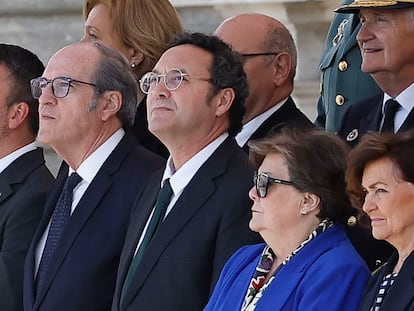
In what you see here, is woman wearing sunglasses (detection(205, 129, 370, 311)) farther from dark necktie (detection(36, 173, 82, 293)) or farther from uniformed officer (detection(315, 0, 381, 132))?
uniformed officer (detection(315, 0, 381, 132))

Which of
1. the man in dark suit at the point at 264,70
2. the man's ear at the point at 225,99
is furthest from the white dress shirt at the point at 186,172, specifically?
the man in dark suit at the point at 264,70

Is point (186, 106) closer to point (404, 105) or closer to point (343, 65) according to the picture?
point (404, 105)

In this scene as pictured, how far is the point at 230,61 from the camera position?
494cm

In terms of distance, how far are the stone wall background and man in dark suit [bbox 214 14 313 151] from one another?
1869 millimetres

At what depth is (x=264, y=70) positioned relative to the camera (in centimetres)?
548

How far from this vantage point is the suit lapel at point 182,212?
4652 mm

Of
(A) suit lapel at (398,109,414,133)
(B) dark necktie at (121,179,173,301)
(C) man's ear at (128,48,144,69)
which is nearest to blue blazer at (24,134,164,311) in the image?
(B) dark necktie at (121,179,173,301)

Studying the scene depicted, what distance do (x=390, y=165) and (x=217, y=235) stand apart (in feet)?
2.68

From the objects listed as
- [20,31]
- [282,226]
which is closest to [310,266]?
[282,226]

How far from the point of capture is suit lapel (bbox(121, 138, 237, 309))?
4.65 metres

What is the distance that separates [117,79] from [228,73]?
0.55 meters

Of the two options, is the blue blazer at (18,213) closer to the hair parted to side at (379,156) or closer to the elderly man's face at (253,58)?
the elderly man's face at (253,58)

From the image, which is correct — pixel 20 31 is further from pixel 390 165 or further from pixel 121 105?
pixel 390 165

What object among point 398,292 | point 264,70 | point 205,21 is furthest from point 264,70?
point 205,21
